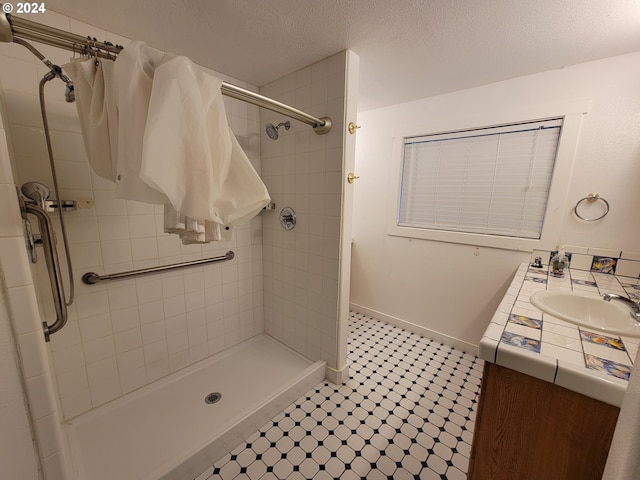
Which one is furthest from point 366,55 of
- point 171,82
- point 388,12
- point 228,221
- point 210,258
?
point 210,258

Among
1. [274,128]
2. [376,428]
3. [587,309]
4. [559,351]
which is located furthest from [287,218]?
[587,309]

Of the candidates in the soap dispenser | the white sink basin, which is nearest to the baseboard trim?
the soap dispenser

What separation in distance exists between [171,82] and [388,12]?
102 cm

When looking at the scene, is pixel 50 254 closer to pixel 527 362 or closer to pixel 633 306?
pixel 527 362

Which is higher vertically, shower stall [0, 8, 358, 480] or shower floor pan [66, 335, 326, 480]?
shower stall [0, 8, 358, 480]

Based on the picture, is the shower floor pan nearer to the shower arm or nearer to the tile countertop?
the shower arm

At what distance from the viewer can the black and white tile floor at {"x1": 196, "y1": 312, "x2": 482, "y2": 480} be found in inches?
48.4

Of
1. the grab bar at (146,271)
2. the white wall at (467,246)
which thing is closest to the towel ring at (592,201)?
the white wall at (467,246)

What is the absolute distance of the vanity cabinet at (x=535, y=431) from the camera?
0.69 metres

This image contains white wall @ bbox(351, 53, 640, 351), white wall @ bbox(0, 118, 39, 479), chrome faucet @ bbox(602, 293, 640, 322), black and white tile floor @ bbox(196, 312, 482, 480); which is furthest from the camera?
white wall @ bbox(351, 53, 640, 351)

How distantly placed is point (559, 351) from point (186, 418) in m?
1.78

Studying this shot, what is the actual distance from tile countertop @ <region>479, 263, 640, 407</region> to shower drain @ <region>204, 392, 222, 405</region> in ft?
5.02

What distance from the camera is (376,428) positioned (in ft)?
4.75

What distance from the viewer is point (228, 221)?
2.95ft
